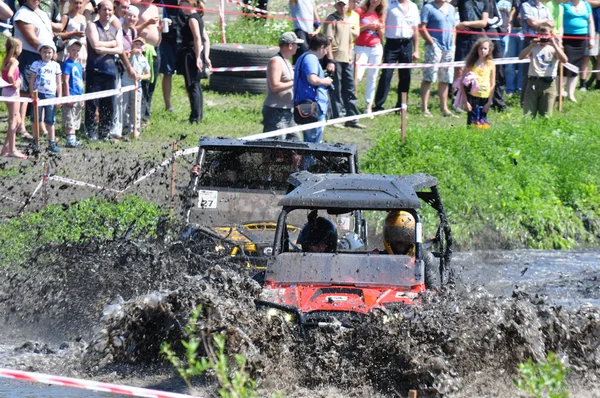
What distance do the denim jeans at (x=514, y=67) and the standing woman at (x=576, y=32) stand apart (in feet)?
2.73

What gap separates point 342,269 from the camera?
8.66 m

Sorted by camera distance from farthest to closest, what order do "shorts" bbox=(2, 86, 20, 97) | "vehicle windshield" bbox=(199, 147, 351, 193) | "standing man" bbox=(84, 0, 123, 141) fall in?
"standing man" bbox=(84, 0, 123, 141) < "shorts" bbox=(2, 86, 20, 97) < "vehicle windshield" bbox=(199, 147, 351, 193)

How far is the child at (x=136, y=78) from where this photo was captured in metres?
16.2

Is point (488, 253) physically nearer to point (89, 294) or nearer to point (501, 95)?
point (89, 294)

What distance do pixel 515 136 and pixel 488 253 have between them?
3.42 m

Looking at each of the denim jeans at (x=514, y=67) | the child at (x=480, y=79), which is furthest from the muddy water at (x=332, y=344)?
the denim jeans at (x=514, y=67)

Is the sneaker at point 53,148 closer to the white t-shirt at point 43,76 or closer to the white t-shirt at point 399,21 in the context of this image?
the white t-shirt at point 43,76

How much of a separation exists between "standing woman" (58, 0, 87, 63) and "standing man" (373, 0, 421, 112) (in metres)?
5.24

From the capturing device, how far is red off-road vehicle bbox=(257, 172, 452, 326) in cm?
825

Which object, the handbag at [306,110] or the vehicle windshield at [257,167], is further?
the handbag at [306,110]

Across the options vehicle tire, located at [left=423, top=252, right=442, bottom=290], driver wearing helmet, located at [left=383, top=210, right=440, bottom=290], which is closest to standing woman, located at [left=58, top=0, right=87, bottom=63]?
driver wearing helmet, located at [left=383, top=210, right=440, bottom=290]

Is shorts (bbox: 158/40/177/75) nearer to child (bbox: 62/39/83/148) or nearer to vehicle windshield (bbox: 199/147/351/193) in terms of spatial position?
child (bbox: 62/39/83/148)

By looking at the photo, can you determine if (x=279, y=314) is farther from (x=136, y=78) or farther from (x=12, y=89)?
(x=136, y=78)

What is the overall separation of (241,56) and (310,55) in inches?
219
